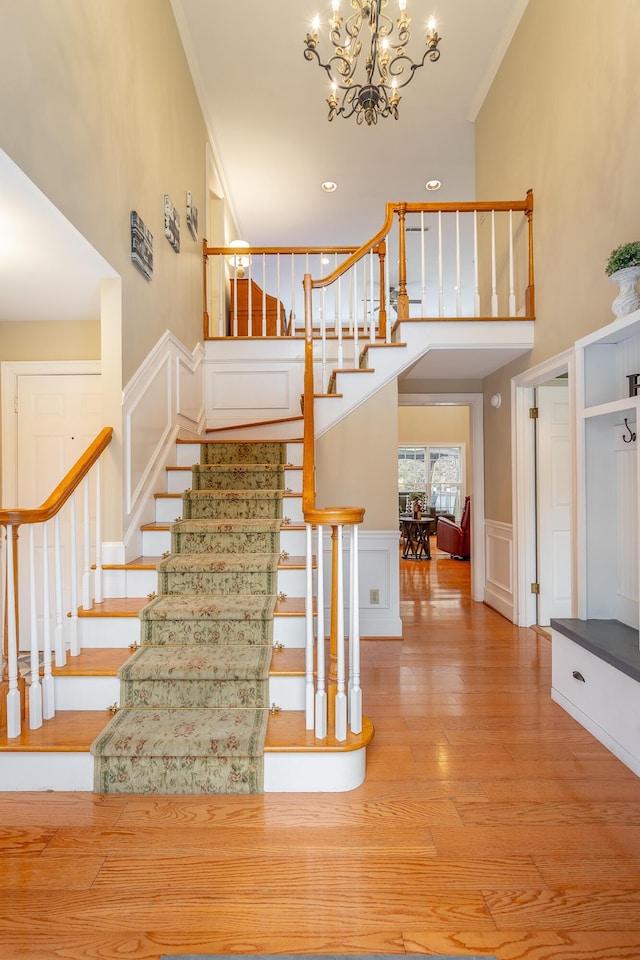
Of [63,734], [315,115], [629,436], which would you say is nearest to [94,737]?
[63,734]

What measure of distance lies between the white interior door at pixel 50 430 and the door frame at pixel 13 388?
2 cm

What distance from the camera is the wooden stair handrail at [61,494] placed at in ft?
6.77

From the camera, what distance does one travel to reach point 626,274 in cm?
244

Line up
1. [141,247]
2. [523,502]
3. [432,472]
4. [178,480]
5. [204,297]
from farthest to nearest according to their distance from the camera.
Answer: [432,472] → [204,297] → [523,502] → [178,480] → [141,247]

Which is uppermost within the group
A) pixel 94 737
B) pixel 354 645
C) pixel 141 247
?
pixel 141 247

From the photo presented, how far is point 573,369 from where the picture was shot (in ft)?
10.5

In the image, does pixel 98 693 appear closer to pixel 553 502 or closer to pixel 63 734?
pixel 63 734

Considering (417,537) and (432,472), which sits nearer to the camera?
(417,537)

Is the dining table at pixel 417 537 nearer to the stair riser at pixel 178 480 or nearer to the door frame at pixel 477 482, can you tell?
the door frame at pixel 477 482

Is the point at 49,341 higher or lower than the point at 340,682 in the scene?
higher

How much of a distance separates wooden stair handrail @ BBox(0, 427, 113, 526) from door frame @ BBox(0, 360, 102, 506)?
36.5 inches

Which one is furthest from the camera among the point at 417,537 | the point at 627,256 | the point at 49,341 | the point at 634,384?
the point at 417,537

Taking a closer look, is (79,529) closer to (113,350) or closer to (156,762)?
(113,350)

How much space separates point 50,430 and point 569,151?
3992 millimetres
